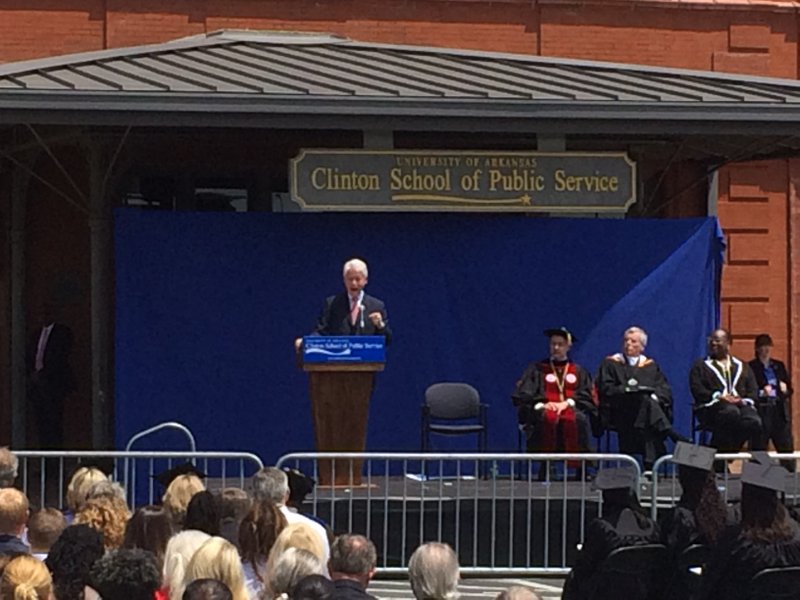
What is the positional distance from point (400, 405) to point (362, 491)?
3.06 m

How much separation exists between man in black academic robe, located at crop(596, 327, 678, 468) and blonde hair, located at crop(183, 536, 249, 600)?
27.7 feet

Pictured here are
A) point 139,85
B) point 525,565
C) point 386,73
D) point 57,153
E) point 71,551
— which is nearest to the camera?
point 71,551

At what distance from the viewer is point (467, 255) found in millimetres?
15969

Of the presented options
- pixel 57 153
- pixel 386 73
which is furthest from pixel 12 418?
pixel 386 73

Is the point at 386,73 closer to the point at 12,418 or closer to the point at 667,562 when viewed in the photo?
the point at 12,418

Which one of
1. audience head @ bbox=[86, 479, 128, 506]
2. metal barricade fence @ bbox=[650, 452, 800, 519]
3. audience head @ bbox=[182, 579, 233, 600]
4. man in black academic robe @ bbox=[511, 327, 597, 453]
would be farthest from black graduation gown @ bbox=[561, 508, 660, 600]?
man in black academic robe @ bbox=[511, 327, 597, 453]

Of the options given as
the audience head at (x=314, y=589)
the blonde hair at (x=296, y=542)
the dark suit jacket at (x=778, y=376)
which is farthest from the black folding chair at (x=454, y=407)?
the audience head at (x=314, y=589)

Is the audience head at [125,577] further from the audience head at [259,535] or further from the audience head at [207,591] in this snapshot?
the audience head at [259,535]

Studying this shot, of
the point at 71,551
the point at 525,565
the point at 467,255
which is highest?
the point at 467,255

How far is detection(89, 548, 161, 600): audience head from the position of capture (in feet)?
21.3

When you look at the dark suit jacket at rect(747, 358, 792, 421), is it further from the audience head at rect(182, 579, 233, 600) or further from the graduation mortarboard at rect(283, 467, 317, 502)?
the audience head at rect(182, 579, 233, 600)

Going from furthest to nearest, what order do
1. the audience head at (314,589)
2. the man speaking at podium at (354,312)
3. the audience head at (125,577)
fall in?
the man speaking at podium at (354,312) < the audience head at (314,589) < the audience head at (125,577)

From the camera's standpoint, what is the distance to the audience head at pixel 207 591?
6282 mm

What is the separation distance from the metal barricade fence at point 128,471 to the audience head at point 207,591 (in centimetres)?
513
